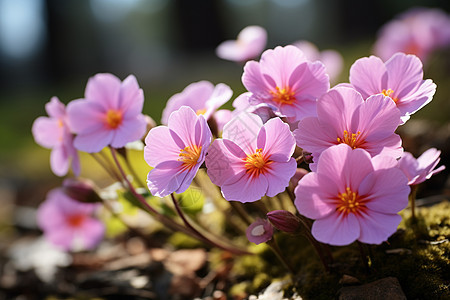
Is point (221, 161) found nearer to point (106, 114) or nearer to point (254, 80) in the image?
point (254, 80)

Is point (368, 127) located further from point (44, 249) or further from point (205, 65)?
point (205, 65)

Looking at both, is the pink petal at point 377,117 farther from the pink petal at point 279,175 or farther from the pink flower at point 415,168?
the pink petal at point 279,175

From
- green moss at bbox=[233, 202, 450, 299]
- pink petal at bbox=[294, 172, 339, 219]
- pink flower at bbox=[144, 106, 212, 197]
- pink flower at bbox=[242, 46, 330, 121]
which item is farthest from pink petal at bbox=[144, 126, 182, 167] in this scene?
green moss at bbox=[233, 202, 450, 299]

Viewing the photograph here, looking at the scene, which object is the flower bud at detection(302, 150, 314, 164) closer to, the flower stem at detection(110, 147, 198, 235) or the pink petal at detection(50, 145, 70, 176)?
the flower stem at detection(110, 147, 198, 235)

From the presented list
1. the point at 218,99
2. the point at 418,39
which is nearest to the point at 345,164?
the point at 218,99

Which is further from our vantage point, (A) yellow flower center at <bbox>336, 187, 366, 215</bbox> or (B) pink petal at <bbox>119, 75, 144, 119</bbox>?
(B) pink petal at <bbox>119, 75, 144, 119</bbox>

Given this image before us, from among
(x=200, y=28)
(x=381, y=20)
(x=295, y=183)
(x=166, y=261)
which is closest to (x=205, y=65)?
(x=200, y=28)

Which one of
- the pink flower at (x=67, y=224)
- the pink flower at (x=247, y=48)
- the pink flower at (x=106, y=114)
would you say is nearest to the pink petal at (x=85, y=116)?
the pink flower at (x=106, y=114)

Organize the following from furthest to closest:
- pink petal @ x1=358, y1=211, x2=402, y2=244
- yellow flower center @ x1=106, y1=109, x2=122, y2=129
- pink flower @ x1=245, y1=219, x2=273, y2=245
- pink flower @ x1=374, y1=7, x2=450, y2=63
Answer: pink flower @ x1=374, y1=7, x2=450, y2=63
yellow flower center @ x1=106, y1=109, x2=122, y2=129
pink flower @ x1=245, y1=219, x2=273, y2=245
pink petal @ x1=358, y1=211, x2=402, y2=244
